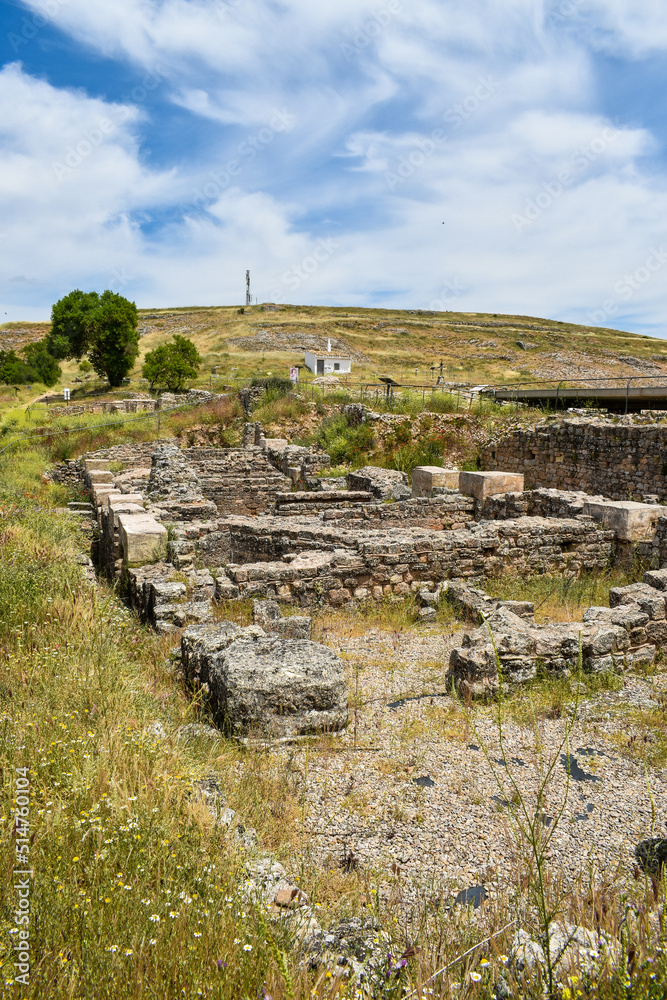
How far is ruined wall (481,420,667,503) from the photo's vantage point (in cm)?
1267

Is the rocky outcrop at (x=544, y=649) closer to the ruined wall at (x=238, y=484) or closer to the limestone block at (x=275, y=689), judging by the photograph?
the limestone block at (x=275, y=689)

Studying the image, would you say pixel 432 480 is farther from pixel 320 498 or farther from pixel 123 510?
pixel 123 510

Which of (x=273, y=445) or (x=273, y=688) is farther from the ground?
(x=273, y=445)

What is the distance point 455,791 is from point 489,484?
28.5ft

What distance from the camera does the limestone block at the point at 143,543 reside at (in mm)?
7701

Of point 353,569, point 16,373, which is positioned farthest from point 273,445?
point 16,373

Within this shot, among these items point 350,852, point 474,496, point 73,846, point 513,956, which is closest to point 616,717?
point 350,852

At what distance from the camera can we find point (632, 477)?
13156 mm

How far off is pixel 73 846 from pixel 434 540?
6.35m

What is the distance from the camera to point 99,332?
→ 1577 inches

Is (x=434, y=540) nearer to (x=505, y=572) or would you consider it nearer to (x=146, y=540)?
(x=505, y=572)

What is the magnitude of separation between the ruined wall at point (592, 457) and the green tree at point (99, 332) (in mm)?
30464

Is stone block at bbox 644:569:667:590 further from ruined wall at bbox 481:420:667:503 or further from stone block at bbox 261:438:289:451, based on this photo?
stone block at bbox 261:438:289:451

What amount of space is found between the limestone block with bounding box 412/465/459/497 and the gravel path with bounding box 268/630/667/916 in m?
8.18
